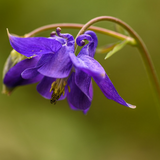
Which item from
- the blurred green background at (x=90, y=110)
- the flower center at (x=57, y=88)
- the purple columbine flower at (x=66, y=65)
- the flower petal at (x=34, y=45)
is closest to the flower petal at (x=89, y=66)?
the purple columbine flower at (x=66, y=65)

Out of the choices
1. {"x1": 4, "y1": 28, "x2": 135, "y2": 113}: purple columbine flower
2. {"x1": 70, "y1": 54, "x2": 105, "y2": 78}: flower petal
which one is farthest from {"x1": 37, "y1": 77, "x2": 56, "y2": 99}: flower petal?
{"x1": 70, "y1": 54, "x2": 105, "y2": 78}: flower petal

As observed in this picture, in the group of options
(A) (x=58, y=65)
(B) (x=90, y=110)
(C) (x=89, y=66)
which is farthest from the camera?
(B) (x=90, y=110)

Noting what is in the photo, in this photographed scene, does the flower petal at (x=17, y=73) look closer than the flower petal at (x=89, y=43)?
No

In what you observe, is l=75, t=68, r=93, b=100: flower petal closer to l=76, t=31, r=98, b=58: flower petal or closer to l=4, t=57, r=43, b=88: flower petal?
l=76, t=31, r=98, b=58: flower petal

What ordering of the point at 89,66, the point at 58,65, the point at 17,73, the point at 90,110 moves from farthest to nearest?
the point at 90,110 < the point at 17,73 < the point at 58,65 < the point at 89,66

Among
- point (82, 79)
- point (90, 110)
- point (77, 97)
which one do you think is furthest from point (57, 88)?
point (90, 110)

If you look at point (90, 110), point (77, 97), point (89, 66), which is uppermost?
point (89, 66)

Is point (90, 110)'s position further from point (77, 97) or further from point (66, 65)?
point (66, 65)

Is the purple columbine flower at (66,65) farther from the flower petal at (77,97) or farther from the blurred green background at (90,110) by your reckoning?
the blurred green background at (90,110)
